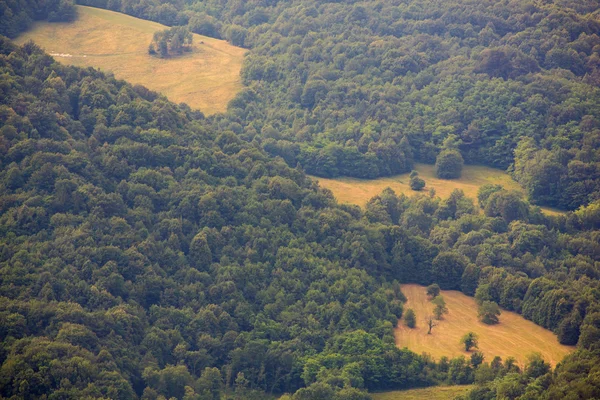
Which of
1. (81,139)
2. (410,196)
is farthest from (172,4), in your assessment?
(81,139)

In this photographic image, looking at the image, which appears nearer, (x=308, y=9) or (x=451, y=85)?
(x=451, y=85)

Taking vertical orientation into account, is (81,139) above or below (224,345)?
above

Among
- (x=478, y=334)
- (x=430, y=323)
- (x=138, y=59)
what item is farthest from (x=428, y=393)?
(x=138, y=59)

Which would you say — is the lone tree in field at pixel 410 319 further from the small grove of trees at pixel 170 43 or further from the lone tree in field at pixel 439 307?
the small grove of trees at pixel 170 43

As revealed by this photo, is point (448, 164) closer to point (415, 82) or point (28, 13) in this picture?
point (415, 82)

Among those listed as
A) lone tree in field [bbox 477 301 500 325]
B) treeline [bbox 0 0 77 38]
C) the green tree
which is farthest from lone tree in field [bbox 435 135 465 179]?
treeline [bbox 0 0 77 38]

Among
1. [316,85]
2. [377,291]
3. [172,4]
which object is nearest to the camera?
[377,291]

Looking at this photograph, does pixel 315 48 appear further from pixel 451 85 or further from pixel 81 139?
pixel 81 139
